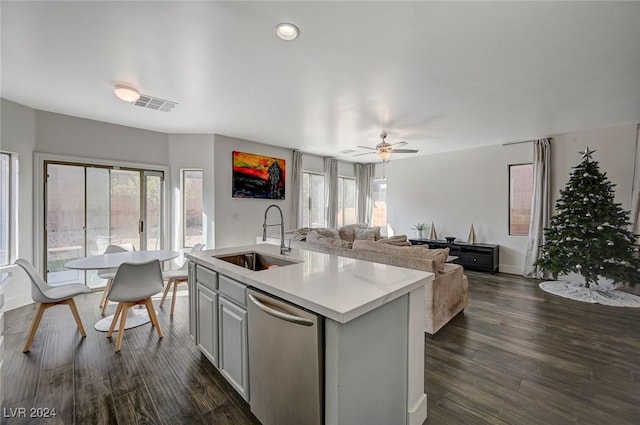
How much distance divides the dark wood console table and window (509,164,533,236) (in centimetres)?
58

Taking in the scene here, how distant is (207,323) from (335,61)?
2.61 metres

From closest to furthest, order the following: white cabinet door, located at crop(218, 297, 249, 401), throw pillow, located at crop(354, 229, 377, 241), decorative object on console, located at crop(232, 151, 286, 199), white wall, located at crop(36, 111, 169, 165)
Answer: white cabinet door, located at crop(218, 297, 249, 401), white wall, located at crop(36, 111, 169, 165), decorative object on console, located at crop(232, 151, 286, 199), throw pillow, located at crop(354, 229, 377, 241)

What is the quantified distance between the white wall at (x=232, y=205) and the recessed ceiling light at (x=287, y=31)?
3.43 metres

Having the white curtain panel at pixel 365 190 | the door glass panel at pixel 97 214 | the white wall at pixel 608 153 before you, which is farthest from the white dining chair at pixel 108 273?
the white wall at pixel 608 153

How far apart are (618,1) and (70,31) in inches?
158

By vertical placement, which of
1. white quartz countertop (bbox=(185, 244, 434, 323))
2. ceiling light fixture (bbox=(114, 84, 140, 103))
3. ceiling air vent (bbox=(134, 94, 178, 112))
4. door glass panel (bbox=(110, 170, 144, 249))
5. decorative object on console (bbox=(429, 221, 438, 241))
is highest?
ceiling air vent (bbox=(134, 94, 178, 112))

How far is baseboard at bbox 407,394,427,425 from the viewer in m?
1.62

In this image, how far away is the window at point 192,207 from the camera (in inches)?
204

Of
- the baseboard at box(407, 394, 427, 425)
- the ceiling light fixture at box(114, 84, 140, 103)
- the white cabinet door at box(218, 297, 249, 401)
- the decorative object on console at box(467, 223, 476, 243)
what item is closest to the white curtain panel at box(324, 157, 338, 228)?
the decorative object on console at box(467, 223, 476, 243)

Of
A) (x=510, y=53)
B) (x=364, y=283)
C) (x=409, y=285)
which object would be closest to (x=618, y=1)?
(x=510, y=53)

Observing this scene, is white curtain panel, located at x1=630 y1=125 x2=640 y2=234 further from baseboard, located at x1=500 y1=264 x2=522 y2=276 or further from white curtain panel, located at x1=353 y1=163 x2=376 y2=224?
white curtain panel, located at x1=353 y1=163 x2=376 y2=224

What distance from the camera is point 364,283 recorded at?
1559 mm

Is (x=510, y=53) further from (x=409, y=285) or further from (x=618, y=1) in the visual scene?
(x=409, y=285)

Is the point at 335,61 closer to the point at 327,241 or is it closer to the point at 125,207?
the point at 327,241
